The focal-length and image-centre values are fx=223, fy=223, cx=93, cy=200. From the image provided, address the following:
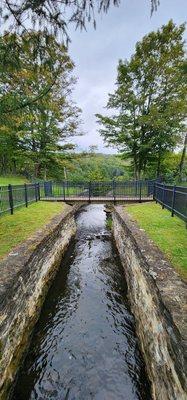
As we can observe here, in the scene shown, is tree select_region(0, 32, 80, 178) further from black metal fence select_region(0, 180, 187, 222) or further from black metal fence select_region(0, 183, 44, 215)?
black metal fence select_region(0, 180, 187, 222)

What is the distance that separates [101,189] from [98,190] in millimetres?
216

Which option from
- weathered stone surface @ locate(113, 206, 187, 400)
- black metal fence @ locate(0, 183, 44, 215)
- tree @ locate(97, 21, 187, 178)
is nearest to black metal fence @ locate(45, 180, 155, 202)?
black metal fence @ locate(0, 183, 44, 215)

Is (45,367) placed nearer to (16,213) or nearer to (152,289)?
(152,289)

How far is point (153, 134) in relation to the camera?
17359 millimetres

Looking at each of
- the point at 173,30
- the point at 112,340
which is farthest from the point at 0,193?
the point at 173,30

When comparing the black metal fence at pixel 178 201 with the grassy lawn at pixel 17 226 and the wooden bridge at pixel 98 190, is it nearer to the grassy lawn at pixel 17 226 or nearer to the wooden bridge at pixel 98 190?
the grassy lawn at pixel 17 226

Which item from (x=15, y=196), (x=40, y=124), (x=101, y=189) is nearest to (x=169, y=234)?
(x=15, y=196)

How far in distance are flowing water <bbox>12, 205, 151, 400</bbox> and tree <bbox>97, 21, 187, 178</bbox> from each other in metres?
13.1

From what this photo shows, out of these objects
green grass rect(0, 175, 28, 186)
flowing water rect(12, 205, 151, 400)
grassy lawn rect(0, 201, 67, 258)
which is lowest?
flowing water rect(12, 205, 151, 400)

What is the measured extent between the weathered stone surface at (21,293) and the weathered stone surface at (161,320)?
1957mm

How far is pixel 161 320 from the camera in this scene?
2.86 metres

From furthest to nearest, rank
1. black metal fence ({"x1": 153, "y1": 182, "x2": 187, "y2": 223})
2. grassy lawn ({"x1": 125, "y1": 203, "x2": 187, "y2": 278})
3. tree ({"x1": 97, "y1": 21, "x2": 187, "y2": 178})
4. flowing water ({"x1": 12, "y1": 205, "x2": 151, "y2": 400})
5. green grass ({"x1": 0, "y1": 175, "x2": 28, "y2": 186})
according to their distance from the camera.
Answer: green grass ({"x1": 0, "y1": 175, "x2": 28, "y2": 186})
tree ({"x1": 97, "y1": 21, "x2": 187, "y2": 178})
black metal fence ({"x1": 153, "y1": 182, "x2": 187, "y2": 223})
grassy lawn ({"x1": 125, "y1": 203, "x2": 187, "y2": 278})
flowing water ({"x1": 12, "y1": 205, "x2": 151, "y2": 400})

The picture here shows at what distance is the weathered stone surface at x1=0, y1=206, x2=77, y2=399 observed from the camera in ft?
9.63

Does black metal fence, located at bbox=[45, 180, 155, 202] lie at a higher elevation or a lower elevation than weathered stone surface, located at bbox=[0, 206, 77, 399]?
higher
